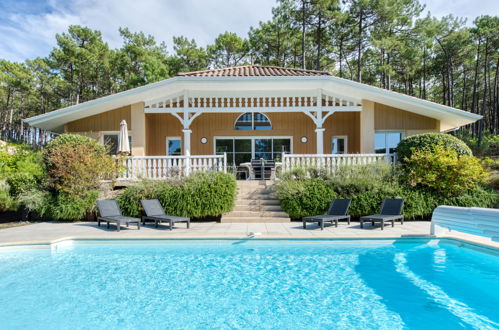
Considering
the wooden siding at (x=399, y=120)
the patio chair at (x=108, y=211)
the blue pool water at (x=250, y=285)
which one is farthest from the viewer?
the wooden siding at (x=399, y=120)

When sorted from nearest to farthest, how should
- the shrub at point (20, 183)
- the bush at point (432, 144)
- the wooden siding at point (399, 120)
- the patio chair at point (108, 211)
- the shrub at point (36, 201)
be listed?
the patio chair at point (108, 211) < the shrub at point (36, 201) < the shrub at point (20, 183) < the bush at point (432, 144) < the wooden siding at point (399, 120)

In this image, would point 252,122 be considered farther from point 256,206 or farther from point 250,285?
point 250,285

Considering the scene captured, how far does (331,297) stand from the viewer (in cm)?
443

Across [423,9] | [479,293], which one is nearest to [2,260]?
[479,293]

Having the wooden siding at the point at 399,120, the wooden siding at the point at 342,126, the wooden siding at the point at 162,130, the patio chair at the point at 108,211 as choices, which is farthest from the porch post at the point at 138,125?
the wooden siding at the point at 399,120

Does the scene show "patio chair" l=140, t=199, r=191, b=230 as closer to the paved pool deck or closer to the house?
the paved pool deck

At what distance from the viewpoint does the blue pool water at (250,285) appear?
3.80 meters

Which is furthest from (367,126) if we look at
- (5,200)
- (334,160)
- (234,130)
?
(5,200)

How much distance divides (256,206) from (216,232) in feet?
8.47

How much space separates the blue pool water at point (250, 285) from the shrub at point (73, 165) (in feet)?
10.1

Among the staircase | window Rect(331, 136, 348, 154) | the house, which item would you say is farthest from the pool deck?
window Rect(331, 136, 348, 154)

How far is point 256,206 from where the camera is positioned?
9883 mm

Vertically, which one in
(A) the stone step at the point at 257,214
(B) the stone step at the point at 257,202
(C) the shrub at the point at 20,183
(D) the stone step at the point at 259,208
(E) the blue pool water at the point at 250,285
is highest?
(C) the shrub at the point at 20,183

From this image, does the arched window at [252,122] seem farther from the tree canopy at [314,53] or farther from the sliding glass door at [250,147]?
the tree canopy at [314,53]
